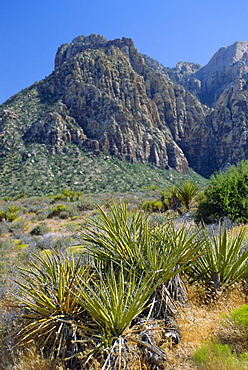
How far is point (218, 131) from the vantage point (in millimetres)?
86375

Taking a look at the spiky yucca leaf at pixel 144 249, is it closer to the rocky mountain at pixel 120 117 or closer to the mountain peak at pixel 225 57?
the rocky mountain at pixel 120 117

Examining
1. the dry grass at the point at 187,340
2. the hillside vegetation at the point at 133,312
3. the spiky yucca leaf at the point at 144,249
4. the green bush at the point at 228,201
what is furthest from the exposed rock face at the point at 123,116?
the dry grass at the point at 187,340

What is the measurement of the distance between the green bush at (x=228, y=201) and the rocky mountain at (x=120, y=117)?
4492cm

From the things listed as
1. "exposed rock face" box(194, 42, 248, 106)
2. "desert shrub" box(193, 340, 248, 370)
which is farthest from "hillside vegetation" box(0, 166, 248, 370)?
"exposed rock face" box(194, 42, 248, 106)

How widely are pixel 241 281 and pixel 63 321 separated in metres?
2.76

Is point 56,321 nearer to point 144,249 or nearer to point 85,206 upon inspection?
point 144,249

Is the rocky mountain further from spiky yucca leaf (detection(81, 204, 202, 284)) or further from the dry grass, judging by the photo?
the dry grass

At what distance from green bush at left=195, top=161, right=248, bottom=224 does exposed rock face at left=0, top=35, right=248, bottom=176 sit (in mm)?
49082

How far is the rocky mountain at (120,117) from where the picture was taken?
185 feet

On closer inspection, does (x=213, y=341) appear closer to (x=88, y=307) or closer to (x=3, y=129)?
(x=88, y=307)

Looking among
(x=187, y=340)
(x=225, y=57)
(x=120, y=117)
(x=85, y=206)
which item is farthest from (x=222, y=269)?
(x=225, y=57)

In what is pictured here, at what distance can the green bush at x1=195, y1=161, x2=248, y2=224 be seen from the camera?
786cm

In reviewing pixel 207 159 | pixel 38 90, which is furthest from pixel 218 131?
pixel 38 90

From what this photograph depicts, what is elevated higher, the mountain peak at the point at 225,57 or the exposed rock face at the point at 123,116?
the mountain peak at the point at 225,57
